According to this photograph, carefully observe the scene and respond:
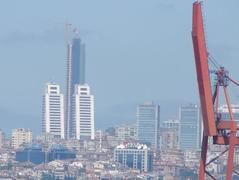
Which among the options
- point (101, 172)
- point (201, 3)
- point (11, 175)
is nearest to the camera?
point (201, 3)

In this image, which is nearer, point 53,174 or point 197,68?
point 197,68

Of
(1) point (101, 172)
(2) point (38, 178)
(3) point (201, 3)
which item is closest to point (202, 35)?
(3) point (201, 3)

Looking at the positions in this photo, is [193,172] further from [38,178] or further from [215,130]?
[215,130]

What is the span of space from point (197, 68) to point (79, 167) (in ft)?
424

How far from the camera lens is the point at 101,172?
194 metres

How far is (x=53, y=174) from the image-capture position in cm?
18500

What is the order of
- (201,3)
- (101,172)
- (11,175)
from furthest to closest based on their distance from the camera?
(101,172) < (11,175) < (201,3)

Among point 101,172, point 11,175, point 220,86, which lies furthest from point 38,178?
point 220,86

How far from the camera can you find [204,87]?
69.6 meters

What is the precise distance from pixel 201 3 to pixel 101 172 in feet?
412

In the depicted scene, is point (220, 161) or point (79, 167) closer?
point (220, 161)

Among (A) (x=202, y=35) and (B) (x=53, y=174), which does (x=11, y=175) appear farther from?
(A) (x=202, y=35)

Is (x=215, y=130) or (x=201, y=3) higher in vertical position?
(x=201, y=3)

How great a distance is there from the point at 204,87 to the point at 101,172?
408ft
